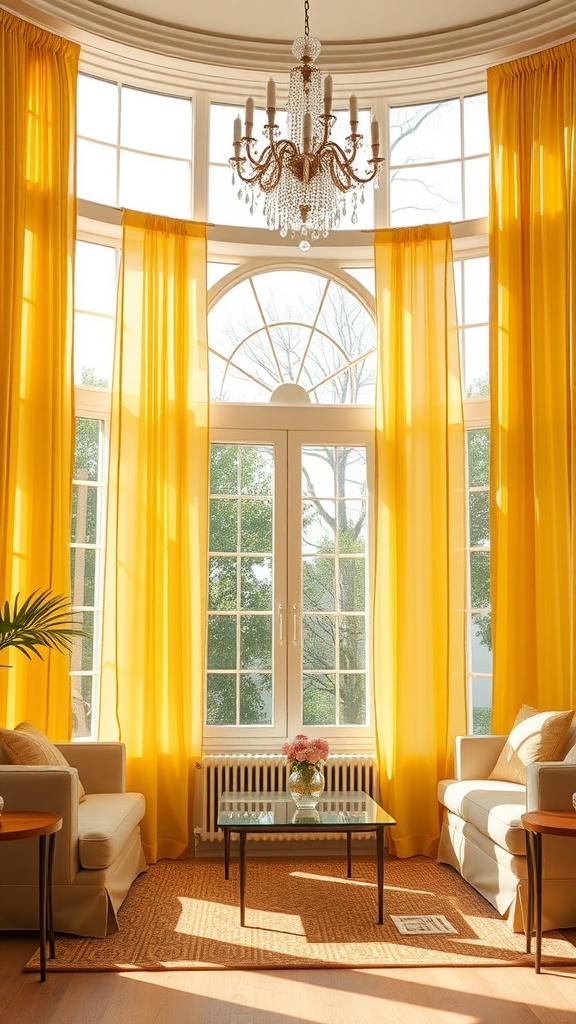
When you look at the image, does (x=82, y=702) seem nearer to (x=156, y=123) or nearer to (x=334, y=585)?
(x=334, y=585)

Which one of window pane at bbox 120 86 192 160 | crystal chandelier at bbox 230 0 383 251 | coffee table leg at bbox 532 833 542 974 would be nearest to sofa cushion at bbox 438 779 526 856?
coffee table leg at bbox 532 833 542 974

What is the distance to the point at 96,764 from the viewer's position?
5.12 metres

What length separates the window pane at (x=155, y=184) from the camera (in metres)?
6.29

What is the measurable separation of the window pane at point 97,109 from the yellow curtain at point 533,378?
249 centimetres

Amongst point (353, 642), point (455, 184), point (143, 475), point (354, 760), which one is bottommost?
point (354, 760)

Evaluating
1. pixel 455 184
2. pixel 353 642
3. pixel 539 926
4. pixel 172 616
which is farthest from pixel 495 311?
pixel 539 926

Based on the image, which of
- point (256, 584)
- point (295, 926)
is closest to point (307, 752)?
point (295, 926)

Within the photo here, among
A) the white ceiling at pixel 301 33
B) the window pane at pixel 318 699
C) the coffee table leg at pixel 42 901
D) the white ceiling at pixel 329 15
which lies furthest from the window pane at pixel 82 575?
the white ceiling at pixel 329 15

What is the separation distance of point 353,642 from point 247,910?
2061 mm

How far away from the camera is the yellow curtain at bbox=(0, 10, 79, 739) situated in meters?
5.26

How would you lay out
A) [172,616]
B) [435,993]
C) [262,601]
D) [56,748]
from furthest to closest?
[262,601]
[172,616]
[56,748]
[435,993]

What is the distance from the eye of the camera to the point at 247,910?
14.9 ft

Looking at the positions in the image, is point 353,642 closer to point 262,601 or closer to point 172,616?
point 262,601

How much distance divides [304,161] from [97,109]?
2.58m
